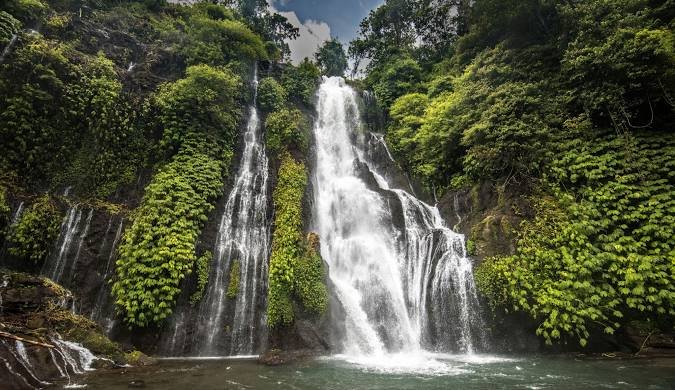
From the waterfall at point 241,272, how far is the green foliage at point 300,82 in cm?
843

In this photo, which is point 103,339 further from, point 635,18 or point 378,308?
point 635,18

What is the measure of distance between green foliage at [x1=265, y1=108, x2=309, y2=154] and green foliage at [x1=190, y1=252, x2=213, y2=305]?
6.75m

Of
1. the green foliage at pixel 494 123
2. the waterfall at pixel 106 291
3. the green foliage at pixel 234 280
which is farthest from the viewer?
the green foliage at pixel 494 123

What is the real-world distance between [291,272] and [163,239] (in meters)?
4.38

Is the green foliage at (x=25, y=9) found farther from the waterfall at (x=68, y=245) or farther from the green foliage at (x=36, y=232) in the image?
the waterfall at (x=68, y=245)

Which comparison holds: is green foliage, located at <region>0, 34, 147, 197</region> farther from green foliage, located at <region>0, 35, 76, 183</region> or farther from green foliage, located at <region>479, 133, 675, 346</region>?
green foliage, located at <region>479, 133, 675, 346</region>

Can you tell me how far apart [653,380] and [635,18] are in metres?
10.6

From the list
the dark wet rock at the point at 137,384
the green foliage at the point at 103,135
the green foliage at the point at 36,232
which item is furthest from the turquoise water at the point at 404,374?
the green foliage at the point at 103,135

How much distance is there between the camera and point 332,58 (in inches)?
1446

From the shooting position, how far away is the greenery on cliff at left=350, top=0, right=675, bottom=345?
10164mm

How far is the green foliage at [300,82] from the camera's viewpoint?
23797 mm

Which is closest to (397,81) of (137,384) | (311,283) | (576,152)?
(576,152)

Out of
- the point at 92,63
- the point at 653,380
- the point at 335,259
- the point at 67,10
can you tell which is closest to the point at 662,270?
the point at 653,380

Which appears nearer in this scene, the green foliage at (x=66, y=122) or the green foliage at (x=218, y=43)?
the green foliage at (x=66, y=122)
